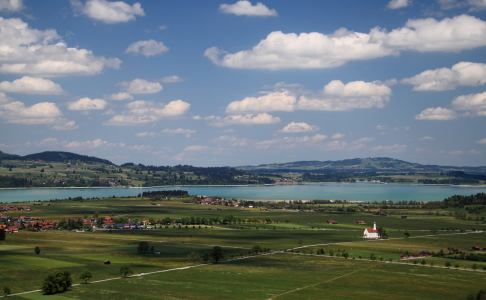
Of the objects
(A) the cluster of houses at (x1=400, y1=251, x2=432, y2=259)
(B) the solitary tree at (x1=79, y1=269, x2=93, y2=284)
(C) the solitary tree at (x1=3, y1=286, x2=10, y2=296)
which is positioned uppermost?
(A) the cluster of houses at (x1=400, y1=251, x2=432, y2=259)

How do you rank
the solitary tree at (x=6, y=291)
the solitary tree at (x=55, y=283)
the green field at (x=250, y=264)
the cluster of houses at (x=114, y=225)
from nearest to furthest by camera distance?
the solitary tree at (x=6, y=291) < the solitary tree at (x=55, y=283) < the green field at (x=250, y=264) < the cluster of houses at (x=114, y=225)

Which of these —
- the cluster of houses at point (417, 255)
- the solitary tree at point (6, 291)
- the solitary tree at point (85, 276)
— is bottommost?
the solitary tree at point (6, 291)

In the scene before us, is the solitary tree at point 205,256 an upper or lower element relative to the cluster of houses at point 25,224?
upper

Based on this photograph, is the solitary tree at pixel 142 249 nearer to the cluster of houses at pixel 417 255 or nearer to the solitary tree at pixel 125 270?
the solitary tree at pixel 125 270

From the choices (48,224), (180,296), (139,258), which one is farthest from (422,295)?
(48,224)

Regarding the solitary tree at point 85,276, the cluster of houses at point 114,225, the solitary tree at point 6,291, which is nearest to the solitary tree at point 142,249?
the solitary tree at point 85,276

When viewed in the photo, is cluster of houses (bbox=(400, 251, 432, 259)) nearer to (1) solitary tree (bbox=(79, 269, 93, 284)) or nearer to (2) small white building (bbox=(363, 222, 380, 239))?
(2) small white building (bbox=(363, 222, 380, 239))

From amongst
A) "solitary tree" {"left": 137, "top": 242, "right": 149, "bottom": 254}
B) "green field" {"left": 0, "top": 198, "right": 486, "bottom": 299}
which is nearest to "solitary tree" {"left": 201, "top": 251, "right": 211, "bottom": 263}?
"green field" {"left": 0, "top": 198, "right": 486, "bottom": 299}
